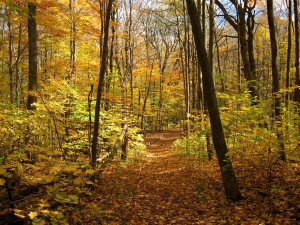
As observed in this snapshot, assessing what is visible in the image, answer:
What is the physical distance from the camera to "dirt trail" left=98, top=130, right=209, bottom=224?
17.8 ft

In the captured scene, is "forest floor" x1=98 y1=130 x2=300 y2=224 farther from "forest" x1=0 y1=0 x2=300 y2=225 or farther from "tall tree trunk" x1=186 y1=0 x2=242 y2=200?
"tall tree trunk" x1=186 y1=0 x2=242 y2=200

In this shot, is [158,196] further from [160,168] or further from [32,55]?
[32,55]

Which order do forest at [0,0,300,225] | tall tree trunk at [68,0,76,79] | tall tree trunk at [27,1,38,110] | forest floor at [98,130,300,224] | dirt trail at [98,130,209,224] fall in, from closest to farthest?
forest at [0,0,300,225]
forest floor at [98,130,300,224]
dirt trail at [98,130,209,224]
tall tree trunk at [27,1,38,110]
tall tree trunk at [68,0,76,79]

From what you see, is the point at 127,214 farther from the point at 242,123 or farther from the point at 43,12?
the point at 43,12

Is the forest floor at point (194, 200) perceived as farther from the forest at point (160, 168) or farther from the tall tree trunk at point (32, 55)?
the tall tree trunk at point (32, 55)

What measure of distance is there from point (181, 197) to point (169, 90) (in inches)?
1102

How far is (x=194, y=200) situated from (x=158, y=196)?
1.10m

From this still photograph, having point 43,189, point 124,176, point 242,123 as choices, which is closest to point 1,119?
point 43,189

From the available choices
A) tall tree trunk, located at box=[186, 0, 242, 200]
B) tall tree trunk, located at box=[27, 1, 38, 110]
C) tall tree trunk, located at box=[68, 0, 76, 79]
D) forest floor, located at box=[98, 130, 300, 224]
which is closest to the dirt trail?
forest floor, located at box=[98, 130, 300, 224]

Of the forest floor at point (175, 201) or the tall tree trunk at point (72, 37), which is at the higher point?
the tall tree trunk at point (72, 37)

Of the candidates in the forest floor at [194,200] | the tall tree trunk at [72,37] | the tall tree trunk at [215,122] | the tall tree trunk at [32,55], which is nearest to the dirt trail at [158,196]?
the forest floor at [194,200]

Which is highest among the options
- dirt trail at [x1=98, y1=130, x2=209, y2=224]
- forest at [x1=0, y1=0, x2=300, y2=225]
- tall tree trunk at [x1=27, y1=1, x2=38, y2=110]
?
tall tree trunk at [x1=27, y1=1, x2=38, y2=110]

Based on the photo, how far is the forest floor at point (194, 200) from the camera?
4.96m

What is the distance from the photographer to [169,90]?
112 ft
